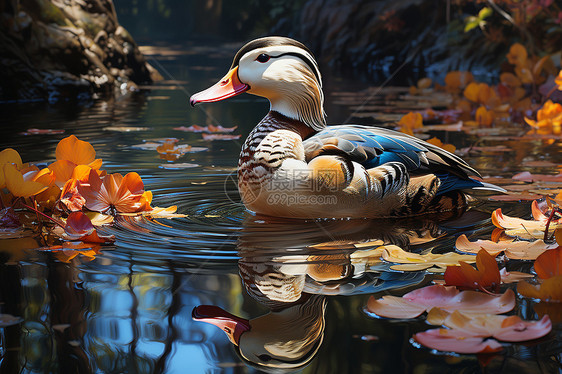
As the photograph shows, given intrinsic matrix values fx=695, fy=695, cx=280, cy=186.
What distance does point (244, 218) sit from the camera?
3.78 m

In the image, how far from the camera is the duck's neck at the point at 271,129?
3.70m

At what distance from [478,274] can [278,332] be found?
0.74m

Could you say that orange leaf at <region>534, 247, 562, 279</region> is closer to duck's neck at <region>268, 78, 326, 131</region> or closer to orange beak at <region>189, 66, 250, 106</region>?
duck's neck at <region>268, 78, 326, 131</region>

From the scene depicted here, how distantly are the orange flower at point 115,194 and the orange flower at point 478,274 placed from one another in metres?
1.86

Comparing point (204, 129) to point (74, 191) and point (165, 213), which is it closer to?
point (165, 213)

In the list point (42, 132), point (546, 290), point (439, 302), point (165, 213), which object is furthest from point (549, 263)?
point (42, 132)

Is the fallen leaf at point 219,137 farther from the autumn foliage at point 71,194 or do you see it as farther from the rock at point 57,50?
the rock at point 57,50

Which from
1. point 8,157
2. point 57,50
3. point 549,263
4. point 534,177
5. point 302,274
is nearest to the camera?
point 549,263

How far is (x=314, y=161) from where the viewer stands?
3.51 metres

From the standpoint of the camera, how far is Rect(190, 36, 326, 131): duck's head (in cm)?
375

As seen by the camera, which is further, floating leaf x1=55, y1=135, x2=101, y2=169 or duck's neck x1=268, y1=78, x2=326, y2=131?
duck's neck x1=268, y1=78, x2=326, y2=131

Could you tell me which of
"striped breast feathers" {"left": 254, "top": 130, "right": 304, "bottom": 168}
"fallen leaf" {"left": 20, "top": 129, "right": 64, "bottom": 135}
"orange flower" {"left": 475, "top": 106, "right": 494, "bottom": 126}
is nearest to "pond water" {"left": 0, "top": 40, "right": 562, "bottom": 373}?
"striped breast feathers" {"left": 254, "top": 130, "right": 304, "bottom": 168}

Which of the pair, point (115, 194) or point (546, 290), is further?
point (115, 194)

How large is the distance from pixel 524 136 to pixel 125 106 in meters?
5.24
